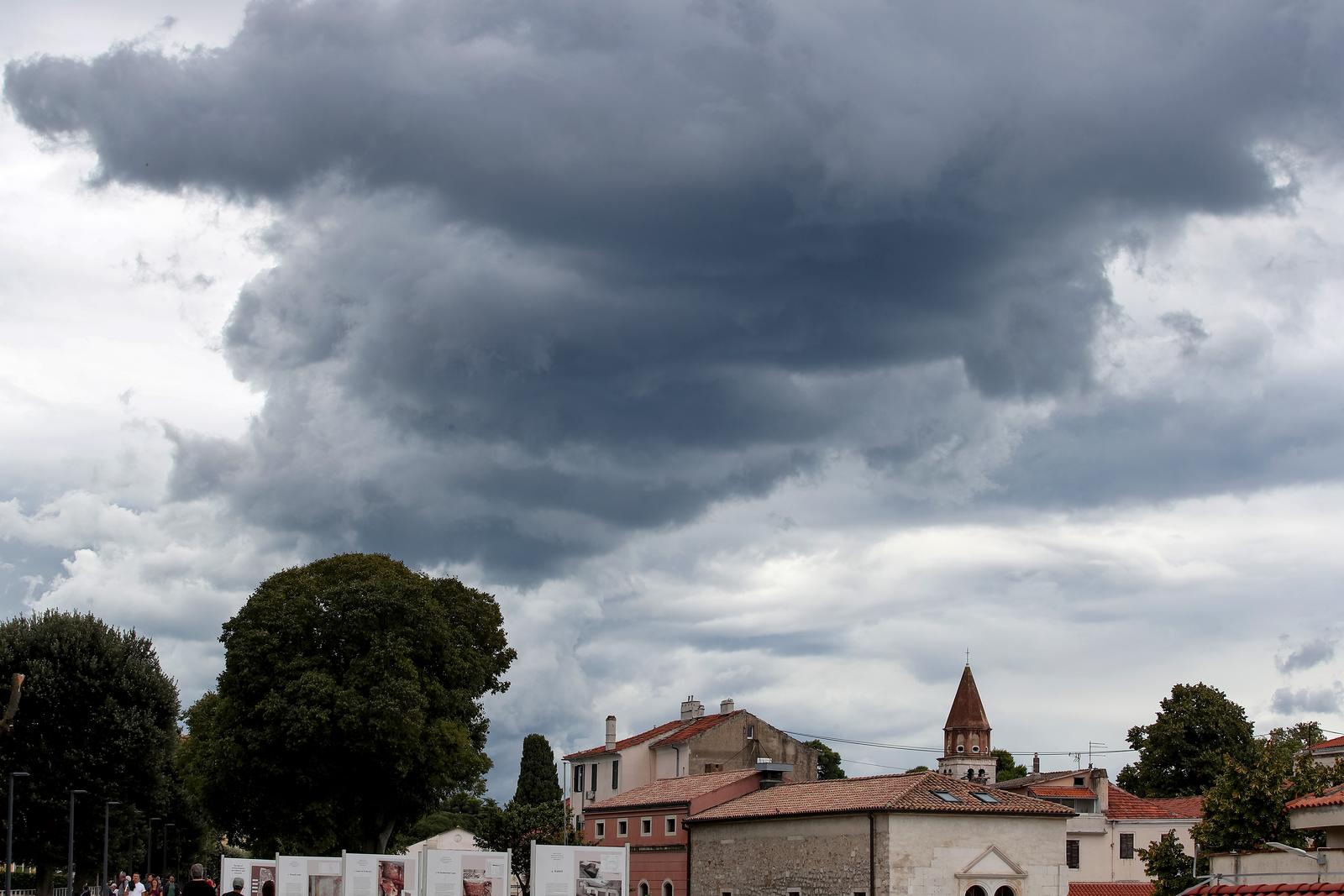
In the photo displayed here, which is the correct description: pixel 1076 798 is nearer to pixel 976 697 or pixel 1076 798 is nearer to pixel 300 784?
pixel 976 697

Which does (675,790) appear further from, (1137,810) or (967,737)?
(967,737)

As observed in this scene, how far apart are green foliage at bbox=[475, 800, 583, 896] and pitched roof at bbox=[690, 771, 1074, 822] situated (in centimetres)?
1380

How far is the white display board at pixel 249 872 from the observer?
36500 mm

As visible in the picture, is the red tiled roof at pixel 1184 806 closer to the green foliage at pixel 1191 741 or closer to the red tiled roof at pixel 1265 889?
the green foliage at pixel 1191 741

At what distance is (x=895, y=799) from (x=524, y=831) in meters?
26.9

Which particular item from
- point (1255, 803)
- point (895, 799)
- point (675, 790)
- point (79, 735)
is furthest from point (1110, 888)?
point (79, 735)

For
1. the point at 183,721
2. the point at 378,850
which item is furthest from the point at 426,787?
the point at 183,721

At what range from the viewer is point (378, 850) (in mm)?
58469

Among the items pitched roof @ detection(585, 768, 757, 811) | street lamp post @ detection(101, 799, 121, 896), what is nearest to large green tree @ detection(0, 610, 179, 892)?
street lamp post @ detection(101, 799, 121, 896)

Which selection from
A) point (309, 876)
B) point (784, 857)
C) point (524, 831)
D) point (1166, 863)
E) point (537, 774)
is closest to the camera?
point (309, 876)

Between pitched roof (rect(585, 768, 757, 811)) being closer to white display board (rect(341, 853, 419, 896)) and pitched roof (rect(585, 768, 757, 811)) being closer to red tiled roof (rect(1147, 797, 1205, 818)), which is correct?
red tiled roof (rect(1147, 797, 1205, 818))

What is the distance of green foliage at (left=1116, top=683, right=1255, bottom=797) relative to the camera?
91125mm

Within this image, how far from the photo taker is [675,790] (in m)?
71.9

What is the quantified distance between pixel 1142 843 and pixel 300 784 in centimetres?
5035
